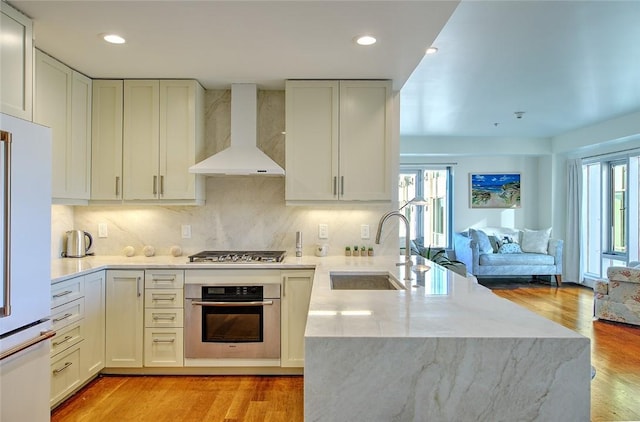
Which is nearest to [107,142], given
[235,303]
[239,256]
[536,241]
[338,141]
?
[239,256]

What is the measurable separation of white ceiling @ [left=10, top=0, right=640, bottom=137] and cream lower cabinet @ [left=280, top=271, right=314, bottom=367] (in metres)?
1.59

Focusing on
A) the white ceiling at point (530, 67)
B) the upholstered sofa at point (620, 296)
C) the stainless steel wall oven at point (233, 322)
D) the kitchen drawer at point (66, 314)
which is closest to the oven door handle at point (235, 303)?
the stainless steel wall oven at point (233, 322)

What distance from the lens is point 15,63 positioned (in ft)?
6.64

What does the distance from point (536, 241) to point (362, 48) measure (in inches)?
229

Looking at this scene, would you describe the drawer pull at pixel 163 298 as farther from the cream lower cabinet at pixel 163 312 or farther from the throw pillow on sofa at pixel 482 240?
the throw pillow on sofa at pixel 482 240

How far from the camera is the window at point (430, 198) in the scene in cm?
778

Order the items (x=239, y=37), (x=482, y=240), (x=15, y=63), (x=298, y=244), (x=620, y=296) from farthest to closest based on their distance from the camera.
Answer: (x=482, y=240) → (x=620, y=296) → (x=298, y=244) → (x=239, y=37) → (x=15, y=63)

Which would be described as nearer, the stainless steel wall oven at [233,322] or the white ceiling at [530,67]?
the white ceiling at [530,67]

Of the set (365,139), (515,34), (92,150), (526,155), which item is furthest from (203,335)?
(526,155)

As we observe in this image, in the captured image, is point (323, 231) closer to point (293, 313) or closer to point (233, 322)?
point (293, 313)

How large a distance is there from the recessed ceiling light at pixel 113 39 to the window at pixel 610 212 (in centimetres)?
658

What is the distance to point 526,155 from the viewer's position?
7.20 meters

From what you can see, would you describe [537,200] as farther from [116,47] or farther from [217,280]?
[116,47]

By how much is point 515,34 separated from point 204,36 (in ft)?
7.26
